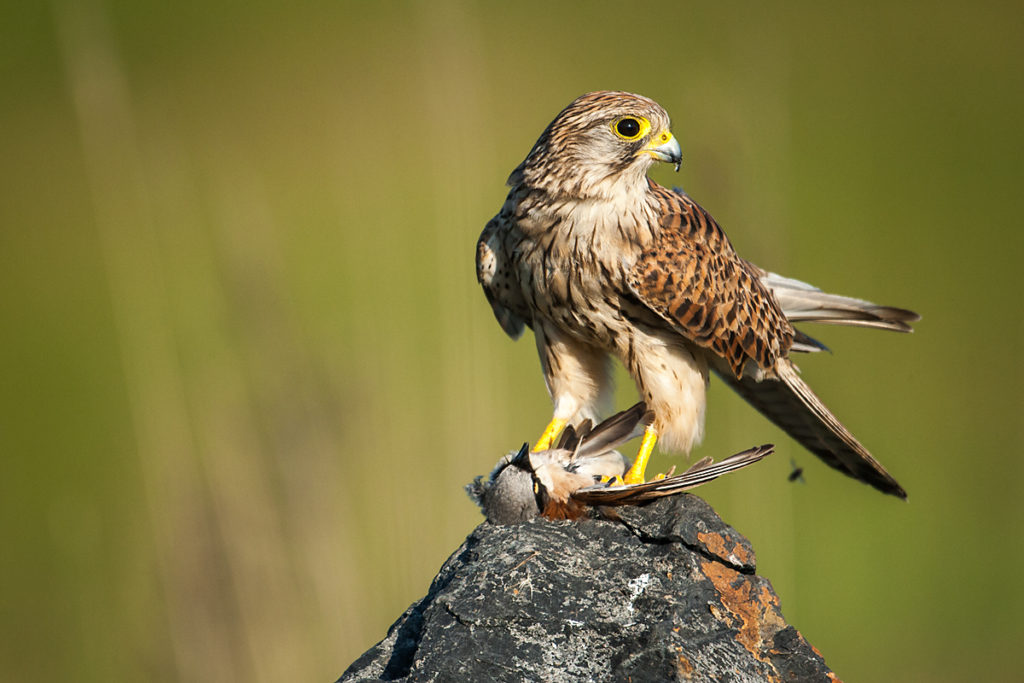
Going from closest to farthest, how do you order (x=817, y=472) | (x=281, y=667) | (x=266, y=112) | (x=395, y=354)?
(x=281, y=667) → (x=395, y=354) → (x=817, y=472) → (x=266, y=112)

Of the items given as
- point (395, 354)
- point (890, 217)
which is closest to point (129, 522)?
point (395, 354)

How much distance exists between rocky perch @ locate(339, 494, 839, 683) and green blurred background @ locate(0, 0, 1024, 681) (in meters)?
0.90

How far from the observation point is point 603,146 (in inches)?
103

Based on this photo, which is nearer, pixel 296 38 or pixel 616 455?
pixel 616 455

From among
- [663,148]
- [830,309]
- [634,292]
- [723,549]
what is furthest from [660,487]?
[830,309]

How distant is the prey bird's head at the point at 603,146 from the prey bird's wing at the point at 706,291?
0.23m

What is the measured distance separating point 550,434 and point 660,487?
0.69 meters

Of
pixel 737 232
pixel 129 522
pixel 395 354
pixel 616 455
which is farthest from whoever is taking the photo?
pixel 129 522

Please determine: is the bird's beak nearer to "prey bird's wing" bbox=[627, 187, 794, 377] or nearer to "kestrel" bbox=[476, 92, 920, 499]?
"kestrel" bbox=[476, 92, 920, 499]

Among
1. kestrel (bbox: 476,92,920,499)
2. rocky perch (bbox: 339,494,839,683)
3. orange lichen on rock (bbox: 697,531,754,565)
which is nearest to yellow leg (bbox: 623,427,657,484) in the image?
kestrel (bbox: 476,92,920,499)

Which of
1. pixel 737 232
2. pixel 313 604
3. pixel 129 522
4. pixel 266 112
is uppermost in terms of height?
pixel 266 112

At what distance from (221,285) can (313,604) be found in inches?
39.6

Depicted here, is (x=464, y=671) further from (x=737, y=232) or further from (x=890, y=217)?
(x=890, y=217)

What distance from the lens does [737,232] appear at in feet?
11.1
